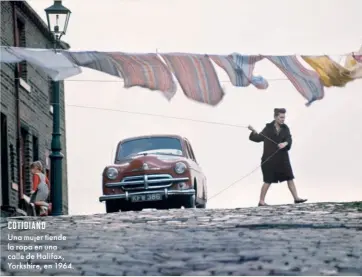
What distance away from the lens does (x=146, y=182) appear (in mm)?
28500

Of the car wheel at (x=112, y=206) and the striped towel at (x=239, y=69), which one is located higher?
the striped towel at (x=239, y=69)

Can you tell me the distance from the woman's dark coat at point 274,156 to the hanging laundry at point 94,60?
437 cm

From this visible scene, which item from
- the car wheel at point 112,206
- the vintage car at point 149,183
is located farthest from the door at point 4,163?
the car wheel at point 112,206

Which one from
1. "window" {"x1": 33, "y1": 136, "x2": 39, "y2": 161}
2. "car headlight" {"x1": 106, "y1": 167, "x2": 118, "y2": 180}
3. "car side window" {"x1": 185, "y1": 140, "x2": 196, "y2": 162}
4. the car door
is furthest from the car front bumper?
"window" {"x1": 33, "y1": 136, "x2": 39, "y2": 161}

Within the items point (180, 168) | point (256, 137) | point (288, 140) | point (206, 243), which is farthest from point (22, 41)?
point (206, 243)

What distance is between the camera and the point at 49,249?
1567 centimetres

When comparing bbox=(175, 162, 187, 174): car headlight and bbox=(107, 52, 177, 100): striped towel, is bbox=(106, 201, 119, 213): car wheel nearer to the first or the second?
bbox=(175, 162, 187, 174): car headlight

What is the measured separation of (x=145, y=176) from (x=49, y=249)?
12901 mm

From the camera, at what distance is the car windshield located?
97.1ft

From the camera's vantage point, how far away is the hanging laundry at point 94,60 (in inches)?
835

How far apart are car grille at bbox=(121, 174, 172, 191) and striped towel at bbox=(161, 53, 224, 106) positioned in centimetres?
742

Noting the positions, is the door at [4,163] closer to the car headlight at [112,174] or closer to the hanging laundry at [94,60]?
the car headlight at [112,174]

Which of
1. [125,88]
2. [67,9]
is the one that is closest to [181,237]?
[125,88]

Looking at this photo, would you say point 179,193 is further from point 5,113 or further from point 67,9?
point 5,113
